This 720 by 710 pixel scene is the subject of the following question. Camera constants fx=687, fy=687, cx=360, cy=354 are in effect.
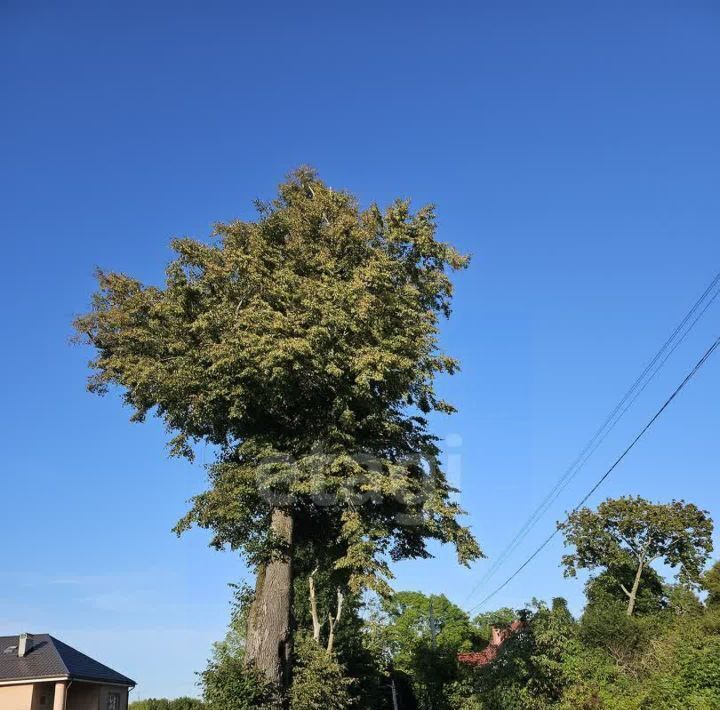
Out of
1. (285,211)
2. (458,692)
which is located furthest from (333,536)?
(458,692)

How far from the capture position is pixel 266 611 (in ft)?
64.1

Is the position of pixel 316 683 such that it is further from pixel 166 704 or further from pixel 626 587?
pixel 626 587

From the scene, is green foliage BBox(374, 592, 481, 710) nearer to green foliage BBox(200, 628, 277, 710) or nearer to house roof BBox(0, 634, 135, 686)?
house roof BBox(0, 634, 135, 686)

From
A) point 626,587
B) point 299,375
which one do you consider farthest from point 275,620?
point 626,587

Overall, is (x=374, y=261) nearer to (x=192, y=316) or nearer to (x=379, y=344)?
(x=379, y=344)

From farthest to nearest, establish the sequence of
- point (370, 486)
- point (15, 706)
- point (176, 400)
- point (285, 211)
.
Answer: point (15, 706), point (285, 211), point (176, 400), point (370, 486)

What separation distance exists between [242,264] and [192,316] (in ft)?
8.03

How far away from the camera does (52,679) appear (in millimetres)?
Result: 30531

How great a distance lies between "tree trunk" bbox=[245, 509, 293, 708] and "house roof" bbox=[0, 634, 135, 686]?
1638 centimetres

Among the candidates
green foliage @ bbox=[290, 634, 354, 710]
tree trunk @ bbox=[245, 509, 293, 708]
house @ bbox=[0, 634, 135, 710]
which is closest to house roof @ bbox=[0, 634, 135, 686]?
house @ bbox=[0, 634, 135, 710]

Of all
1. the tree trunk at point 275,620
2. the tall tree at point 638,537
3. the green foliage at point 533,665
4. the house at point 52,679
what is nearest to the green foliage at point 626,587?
the tall tree at point 638,537

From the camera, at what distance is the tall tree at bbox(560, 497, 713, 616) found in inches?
1886

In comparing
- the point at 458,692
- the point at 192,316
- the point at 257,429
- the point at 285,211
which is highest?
the point at 285,211

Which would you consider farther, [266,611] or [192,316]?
[192,316]
